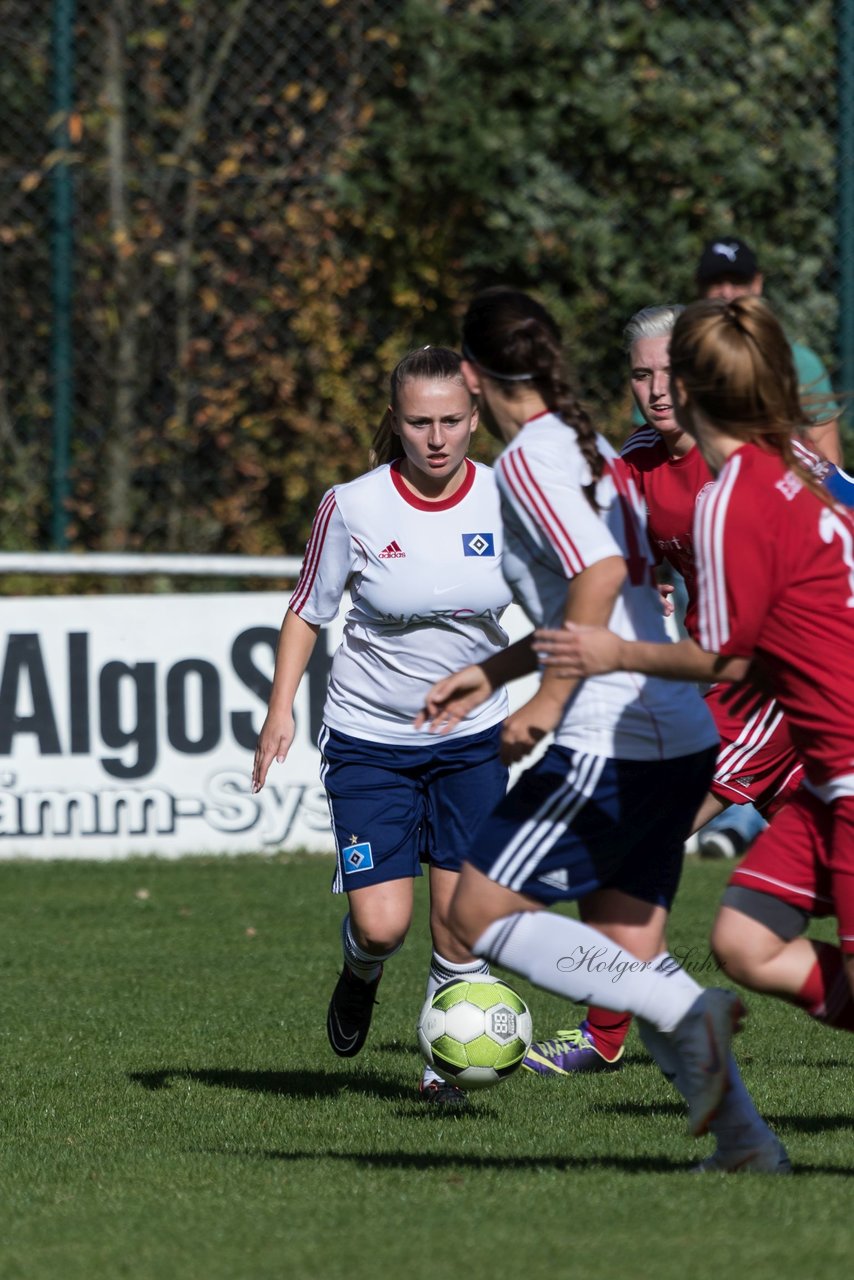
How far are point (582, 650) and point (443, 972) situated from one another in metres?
2.13

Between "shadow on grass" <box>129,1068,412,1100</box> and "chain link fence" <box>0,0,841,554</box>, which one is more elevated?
"chain link fence" <box>0,0,841,554</box>

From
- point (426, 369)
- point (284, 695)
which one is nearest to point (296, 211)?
point (426, 369)

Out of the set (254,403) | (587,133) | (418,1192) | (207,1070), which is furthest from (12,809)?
(418,1192)

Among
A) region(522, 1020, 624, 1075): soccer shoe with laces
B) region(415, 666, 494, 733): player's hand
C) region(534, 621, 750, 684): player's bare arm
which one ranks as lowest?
region(522, 1020, 624, 1075): soccer shoe with laces

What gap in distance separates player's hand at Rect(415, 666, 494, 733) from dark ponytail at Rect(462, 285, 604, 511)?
52cm

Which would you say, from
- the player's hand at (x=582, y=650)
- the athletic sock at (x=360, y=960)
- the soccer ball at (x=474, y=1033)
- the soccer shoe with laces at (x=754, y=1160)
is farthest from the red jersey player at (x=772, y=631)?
the athletic sock at (x=360, y=960)

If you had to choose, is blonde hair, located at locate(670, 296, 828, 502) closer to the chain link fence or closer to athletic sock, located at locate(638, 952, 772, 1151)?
athletic sock, located at locate(638, 952, 772, 1151)

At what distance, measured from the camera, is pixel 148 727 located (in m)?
10.5

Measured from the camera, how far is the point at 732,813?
10.9 m

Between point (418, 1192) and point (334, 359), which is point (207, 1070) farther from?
point (334, 359)

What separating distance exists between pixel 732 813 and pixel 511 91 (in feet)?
16.5

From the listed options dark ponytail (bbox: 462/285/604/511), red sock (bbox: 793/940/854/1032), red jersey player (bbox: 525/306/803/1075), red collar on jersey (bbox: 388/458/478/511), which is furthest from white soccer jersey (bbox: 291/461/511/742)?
red sock (bbox: 793/940/854/1032)

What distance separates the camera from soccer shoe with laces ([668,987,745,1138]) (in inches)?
162

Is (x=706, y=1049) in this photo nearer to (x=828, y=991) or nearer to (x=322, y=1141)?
(x=828, y=991)
